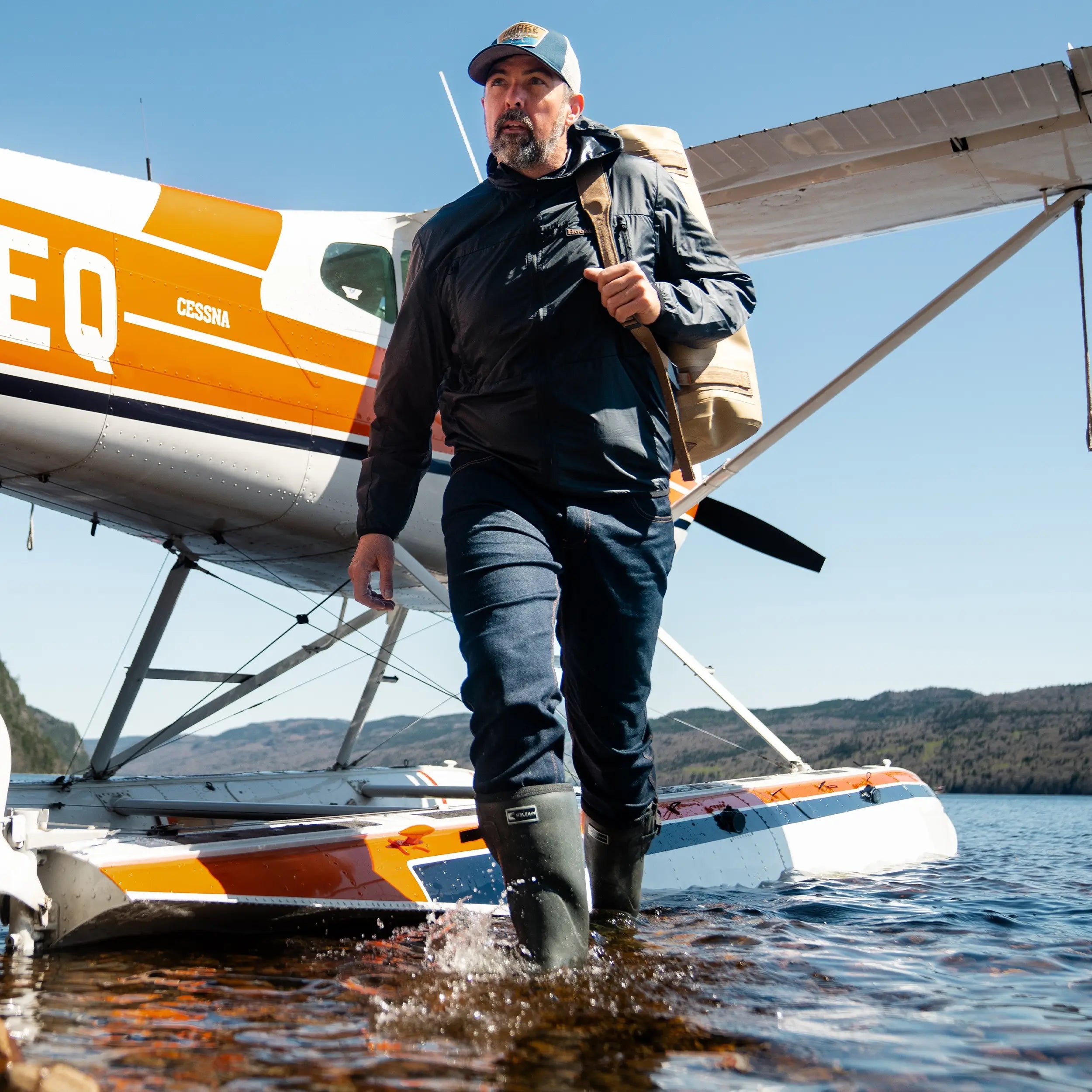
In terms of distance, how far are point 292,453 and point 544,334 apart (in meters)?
3.13

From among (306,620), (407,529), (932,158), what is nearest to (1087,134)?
(932,158)

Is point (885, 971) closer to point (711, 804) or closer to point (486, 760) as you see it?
point (486, 760)

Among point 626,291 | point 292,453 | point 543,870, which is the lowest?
point 543,870

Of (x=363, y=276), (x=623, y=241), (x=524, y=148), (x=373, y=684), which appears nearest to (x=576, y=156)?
(x=524, y=148)

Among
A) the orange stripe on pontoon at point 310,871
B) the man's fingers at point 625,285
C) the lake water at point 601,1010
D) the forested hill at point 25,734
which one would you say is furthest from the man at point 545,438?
the forested hill at point 25,734

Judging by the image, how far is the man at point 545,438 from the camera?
2.57 meters

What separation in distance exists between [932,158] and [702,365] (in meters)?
4.79

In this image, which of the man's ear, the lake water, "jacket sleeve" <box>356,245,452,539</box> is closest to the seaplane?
the lake water

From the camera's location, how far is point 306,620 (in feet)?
23.9

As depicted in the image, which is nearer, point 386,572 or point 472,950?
point 472,950

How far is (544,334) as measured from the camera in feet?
9.32

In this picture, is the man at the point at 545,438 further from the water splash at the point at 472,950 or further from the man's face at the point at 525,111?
the water splash at the point at 472,950

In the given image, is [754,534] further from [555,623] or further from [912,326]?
[555,623]

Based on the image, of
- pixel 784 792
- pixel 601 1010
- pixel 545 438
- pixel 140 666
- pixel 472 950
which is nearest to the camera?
pixel 601 1010
